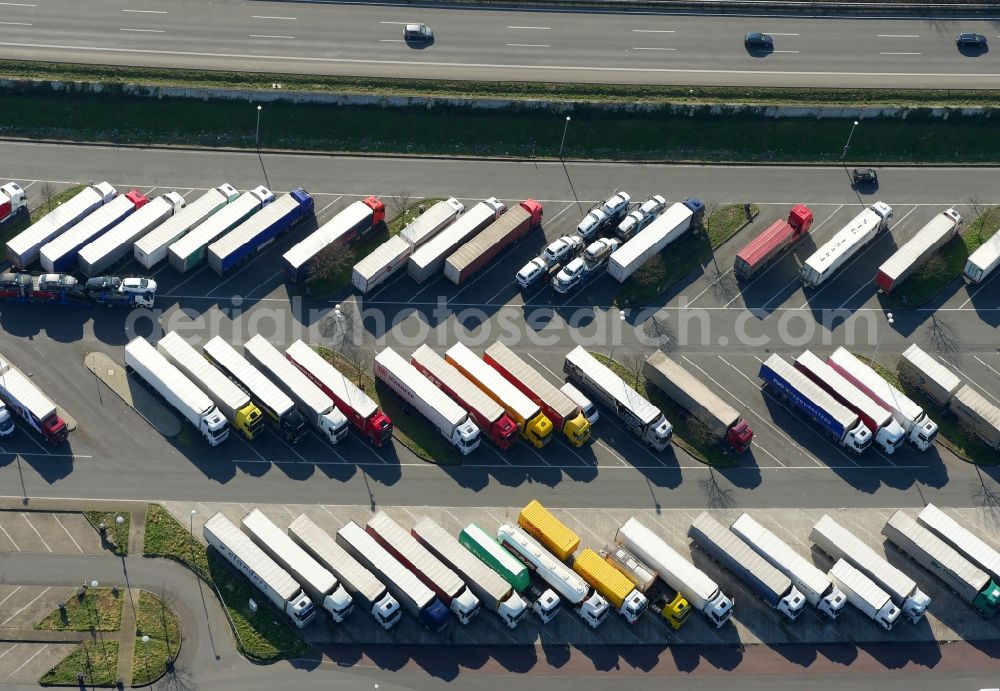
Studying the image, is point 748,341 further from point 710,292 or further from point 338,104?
point 338,104

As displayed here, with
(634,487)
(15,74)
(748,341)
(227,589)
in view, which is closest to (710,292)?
(748,341)

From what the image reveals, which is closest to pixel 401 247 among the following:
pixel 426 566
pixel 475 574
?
pixel 426 566

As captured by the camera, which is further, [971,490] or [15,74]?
[15,74]

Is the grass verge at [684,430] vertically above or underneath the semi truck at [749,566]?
above

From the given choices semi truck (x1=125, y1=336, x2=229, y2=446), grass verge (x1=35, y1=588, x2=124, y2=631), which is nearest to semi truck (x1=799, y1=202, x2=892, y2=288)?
semi truck (x1=125, y1=336, x2=229, y2=446)

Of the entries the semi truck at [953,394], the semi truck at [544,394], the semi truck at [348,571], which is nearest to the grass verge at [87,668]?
the semi truck at [348,571]

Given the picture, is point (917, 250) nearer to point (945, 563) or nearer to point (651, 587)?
point (945, 563)

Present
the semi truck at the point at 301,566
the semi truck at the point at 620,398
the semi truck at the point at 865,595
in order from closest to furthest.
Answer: the semi truck at the point at 301,566 < the semi truck at the point at 865,595 < the semi truck at the point at 620,398

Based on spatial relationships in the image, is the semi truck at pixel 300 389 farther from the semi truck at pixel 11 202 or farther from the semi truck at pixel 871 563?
the semi truck at pixel 871 563
